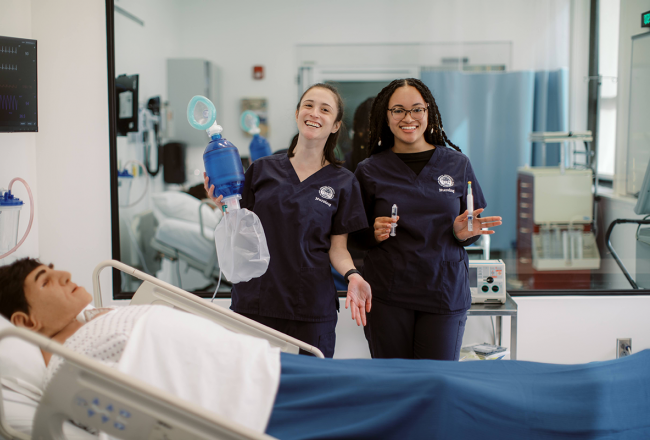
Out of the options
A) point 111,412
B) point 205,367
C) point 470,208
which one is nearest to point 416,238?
point 470,208

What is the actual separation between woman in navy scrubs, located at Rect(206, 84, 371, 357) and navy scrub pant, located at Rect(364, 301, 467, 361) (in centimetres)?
16

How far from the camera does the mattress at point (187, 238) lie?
2945 millimetres

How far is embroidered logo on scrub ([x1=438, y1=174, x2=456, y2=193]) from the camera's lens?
1.74 meters

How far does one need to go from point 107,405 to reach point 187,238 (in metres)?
2.01

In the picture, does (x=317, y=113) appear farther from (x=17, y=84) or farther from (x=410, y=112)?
(x=17, y=84)

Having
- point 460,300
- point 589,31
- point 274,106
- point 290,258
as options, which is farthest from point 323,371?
→ point 589,31

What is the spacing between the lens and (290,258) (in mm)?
1640

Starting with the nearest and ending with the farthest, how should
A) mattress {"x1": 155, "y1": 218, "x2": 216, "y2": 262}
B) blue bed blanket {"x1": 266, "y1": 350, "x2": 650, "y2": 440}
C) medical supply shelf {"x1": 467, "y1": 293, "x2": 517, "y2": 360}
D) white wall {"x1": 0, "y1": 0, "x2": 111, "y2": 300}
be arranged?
blue bed blanket {"x1": 266, "y1": 350, "x2": 650, "y2": 440} → medical supply shelf {"x1": 467, "y1": 293, "x2": 517, "y2": 360} → white wall {"x1": 0, "y1": 0, "x2": 111, "y2": 300} → mattress {"x1": 155, "y1": 218, "x2": 216, "y2": 262}

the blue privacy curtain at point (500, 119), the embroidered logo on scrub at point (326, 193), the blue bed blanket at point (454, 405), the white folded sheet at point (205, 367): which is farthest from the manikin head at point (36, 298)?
the blue privacy curtain at point (500, 119)

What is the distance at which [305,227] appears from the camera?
1.63 m

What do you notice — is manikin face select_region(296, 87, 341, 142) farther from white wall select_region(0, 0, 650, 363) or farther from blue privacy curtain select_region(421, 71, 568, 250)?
blue privacy curtain select_region(421, 71, 568, 250)

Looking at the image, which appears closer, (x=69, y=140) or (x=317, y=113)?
(x=317, y=113)

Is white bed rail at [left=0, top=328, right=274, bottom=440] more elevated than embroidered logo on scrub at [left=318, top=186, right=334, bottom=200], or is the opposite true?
embroidered logo on scrub at [left=318, top=186, right=334, bottom=200]

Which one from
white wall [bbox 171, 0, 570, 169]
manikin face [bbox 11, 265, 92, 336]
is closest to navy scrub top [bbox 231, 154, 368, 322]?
manikin face [bbox 11, 265, 92, 336]
